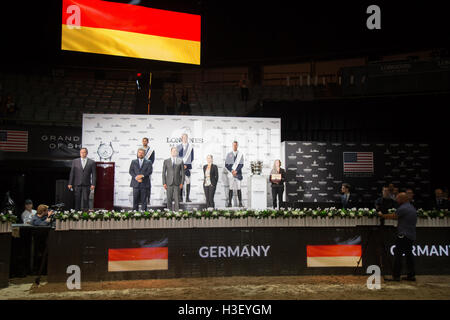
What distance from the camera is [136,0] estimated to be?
1163 cm

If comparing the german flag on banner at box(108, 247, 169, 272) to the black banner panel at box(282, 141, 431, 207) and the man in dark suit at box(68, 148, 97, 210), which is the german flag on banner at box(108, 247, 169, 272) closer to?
the man in dark suit at box(68, 148, 97, 210)

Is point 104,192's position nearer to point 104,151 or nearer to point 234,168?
point 104,151

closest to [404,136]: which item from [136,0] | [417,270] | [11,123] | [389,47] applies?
[389,47]

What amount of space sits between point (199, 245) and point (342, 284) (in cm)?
265

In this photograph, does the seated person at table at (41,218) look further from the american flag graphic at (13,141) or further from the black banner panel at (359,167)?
the black banner panel at (359,167)

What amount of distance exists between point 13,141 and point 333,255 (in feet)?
37.7

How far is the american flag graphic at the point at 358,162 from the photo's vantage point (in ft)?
48.0

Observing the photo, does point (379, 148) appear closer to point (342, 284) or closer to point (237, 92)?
point (237, 92)

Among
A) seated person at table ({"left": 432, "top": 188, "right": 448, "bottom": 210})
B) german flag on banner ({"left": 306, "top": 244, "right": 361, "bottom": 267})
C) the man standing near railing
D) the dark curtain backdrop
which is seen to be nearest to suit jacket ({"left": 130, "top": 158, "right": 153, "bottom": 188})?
german flag on banner ({"left": 306, "top": 244, "right": 361, "bottom": 267})

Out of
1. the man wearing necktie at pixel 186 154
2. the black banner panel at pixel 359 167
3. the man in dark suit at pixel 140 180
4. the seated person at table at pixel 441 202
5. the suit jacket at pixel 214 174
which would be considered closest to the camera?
the seated person at table at pixel 441 202

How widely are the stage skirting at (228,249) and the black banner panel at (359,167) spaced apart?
22.1 ft

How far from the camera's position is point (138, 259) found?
707cm

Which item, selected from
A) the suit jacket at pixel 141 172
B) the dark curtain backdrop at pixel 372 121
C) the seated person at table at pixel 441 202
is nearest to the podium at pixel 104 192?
the suit jacket at pixel 141 172

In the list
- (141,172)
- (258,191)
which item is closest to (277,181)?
(258,191)
